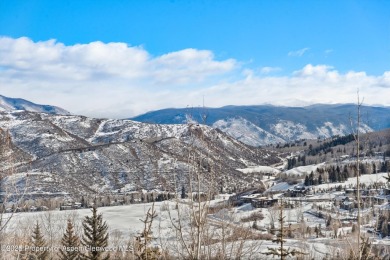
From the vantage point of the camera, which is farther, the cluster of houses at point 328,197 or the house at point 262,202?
the house at point 262,202

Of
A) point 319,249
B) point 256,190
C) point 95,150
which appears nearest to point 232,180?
point 256,190

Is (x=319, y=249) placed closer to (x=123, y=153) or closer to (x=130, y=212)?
(x=130, y=212)

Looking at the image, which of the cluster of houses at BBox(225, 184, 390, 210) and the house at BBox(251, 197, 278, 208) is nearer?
the cluster of houses at BBox(225, 184, 390, 210)

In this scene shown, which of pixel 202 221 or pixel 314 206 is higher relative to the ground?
pixel 202 221

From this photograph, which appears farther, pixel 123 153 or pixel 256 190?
pixel 123 153

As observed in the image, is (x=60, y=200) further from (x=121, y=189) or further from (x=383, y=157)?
(x=383, y=157)

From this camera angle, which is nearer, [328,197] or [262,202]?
[262,202]

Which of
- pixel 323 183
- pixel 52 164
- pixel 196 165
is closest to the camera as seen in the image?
pixel 196 165

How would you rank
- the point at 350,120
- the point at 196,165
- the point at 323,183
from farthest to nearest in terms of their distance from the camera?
1. the point at 323,183
2. the point at 196,165
3. the point at 350,120

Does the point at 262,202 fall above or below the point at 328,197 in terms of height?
below

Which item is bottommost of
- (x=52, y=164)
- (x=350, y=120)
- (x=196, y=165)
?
(x=52, y=164)
